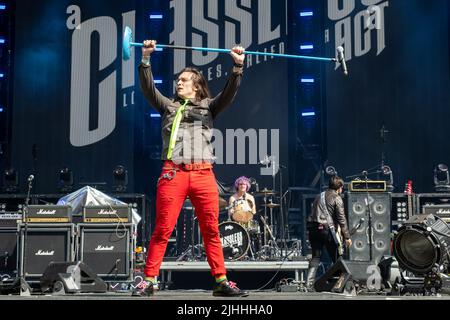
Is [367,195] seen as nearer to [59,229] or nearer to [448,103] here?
[448,103]

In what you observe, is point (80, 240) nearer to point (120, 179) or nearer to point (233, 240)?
point (233, 240)

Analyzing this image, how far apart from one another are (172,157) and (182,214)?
24.5 ft

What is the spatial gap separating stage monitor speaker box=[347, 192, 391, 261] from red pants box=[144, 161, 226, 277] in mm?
6204

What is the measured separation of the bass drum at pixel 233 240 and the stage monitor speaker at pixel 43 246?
285 cm

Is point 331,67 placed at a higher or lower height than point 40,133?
higher

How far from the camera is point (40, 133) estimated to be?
1416cm

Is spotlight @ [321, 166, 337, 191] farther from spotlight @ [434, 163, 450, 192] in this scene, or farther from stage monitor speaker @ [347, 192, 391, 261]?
spotlight @ [434, 163, 450, 192]

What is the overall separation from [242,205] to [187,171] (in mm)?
6693

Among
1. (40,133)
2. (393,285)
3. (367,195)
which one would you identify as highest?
(40,133)

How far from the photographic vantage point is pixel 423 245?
733 centimetres

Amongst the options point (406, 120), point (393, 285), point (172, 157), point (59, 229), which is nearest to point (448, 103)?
point (406, 120)

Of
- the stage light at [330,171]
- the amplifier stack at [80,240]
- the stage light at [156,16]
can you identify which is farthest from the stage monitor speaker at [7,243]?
the stage light at [330,171]

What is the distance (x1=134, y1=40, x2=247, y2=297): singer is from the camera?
18.9 ft

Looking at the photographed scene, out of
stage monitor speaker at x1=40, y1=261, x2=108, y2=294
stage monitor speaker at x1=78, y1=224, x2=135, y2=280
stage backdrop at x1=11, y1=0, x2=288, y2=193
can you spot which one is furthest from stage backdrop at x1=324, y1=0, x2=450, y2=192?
stage monitor speaker at x1=40, y1=261, x2=108, y2=294
